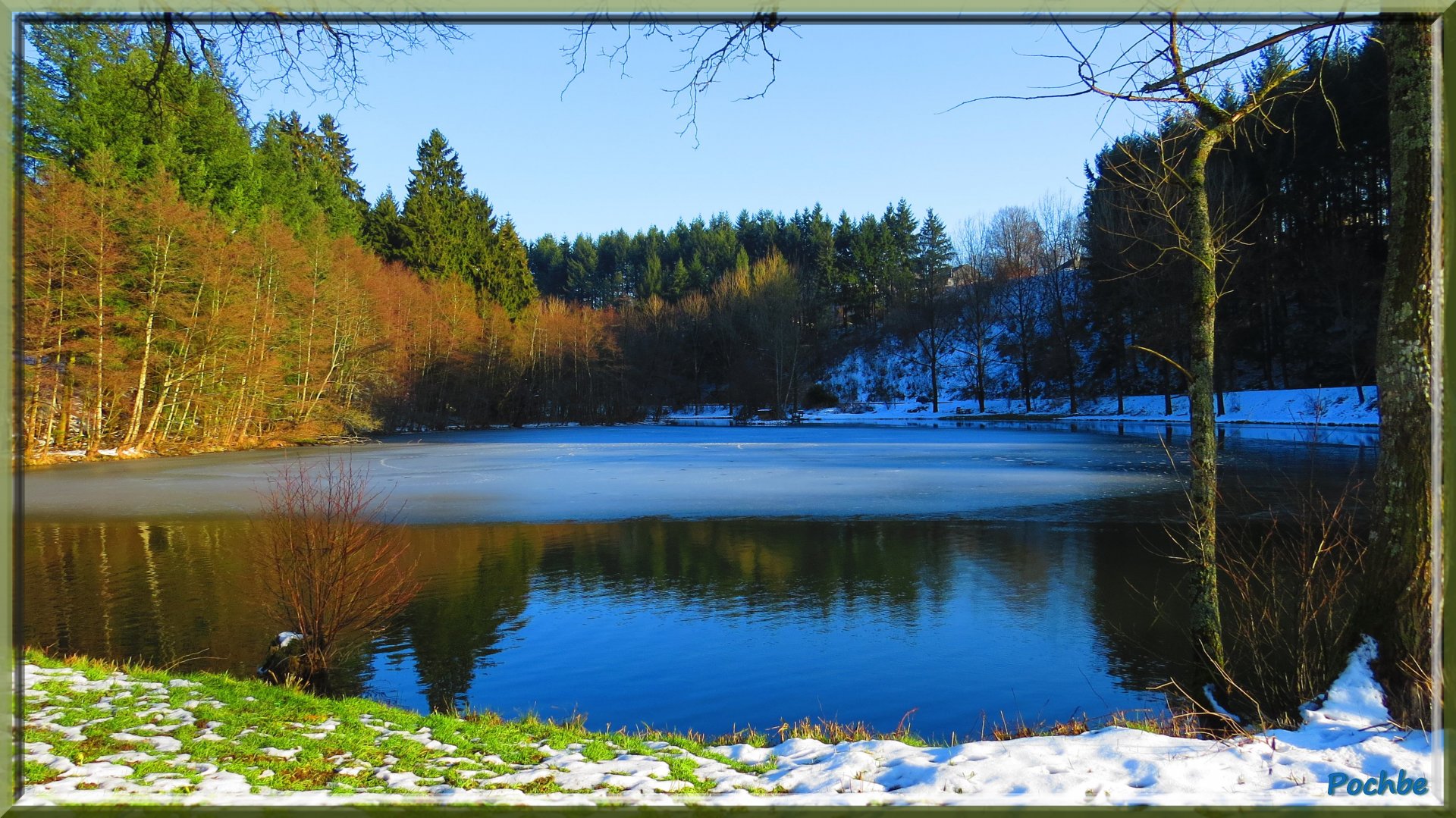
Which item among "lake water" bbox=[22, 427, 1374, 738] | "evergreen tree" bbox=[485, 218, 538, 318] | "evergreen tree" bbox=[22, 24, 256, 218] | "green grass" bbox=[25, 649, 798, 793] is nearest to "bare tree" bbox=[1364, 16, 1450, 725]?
"lake water" bbox=[22, 427, 1374, 738]

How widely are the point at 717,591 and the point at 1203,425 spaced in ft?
19.8

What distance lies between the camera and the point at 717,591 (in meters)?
10.5

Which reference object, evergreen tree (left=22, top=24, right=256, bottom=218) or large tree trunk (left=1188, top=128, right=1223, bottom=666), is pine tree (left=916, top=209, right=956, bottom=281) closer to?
evergreen tree (left=22, top=24, right=256, bottom=218)

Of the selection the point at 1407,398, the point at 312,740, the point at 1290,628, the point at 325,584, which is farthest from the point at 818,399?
the point at 312,740

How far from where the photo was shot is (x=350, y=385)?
45312mm

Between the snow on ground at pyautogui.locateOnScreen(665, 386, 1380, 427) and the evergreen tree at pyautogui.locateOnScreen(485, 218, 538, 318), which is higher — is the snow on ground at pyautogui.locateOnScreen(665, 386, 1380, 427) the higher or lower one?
the lower one

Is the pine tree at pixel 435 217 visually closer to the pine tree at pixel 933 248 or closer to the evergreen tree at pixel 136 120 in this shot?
the evergreen tree at pixel 136 120

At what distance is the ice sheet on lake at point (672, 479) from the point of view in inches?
677

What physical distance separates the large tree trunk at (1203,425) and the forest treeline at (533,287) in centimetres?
30

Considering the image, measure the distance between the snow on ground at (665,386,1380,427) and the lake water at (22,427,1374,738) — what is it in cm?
755

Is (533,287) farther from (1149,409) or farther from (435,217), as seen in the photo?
(1149,409)

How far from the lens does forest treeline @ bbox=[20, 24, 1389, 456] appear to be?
26016 millimetres

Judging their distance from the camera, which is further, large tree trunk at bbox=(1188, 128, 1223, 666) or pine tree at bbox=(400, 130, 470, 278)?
pine tree at bbox=(400, 130, 470, 278)

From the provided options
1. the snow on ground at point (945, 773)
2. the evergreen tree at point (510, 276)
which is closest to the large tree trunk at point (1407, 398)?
the snow on ground at point (945, 773)
